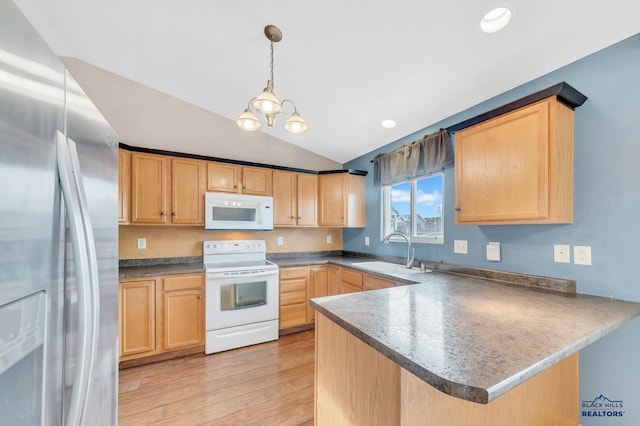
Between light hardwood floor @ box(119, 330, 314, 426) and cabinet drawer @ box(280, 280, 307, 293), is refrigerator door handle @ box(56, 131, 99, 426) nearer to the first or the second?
light hardwood floor @ box(119, 330, 314, 426)

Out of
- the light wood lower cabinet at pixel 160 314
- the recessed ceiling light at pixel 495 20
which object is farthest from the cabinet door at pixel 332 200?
the recessed ceiling light at pixel 495 20

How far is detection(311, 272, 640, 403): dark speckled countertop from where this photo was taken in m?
0.69

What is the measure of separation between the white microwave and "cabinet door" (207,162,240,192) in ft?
0.26

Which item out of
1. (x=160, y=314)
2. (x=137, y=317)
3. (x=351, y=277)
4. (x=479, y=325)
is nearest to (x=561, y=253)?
(x=479, y=325)

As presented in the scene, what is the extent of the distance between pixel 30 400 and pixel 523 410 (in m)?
1.59

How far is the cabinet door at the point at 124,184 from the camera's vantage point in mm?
2395

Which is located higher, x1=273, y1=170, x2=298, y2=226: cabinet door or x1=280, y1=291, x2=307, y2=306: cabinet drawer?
x1=273, y1=170, x2=298, y2=226: cabinet door

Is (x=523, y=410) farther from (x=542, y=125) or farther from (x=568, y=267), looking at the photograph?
(x=542, y=125)

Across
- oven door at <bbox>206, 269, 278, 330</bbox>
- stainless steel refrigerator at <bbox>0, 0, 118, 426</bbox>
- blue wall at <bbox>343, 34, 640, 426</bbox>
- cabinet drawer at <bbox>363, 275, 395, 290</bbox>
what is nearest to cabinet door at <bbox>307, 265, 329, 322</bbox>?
oven door at <bbox>206, 269, 278, 330</bbox>

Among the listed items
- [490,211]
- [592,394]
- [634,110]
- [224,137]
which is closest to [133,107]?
[224,137]

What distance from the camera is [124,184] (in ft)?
7.95

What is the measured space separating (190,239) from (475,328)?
9.76ft

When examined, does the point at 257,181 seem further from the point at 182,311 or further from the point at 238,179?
the point at 182,311

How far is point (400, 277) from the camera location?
211 centimetres
